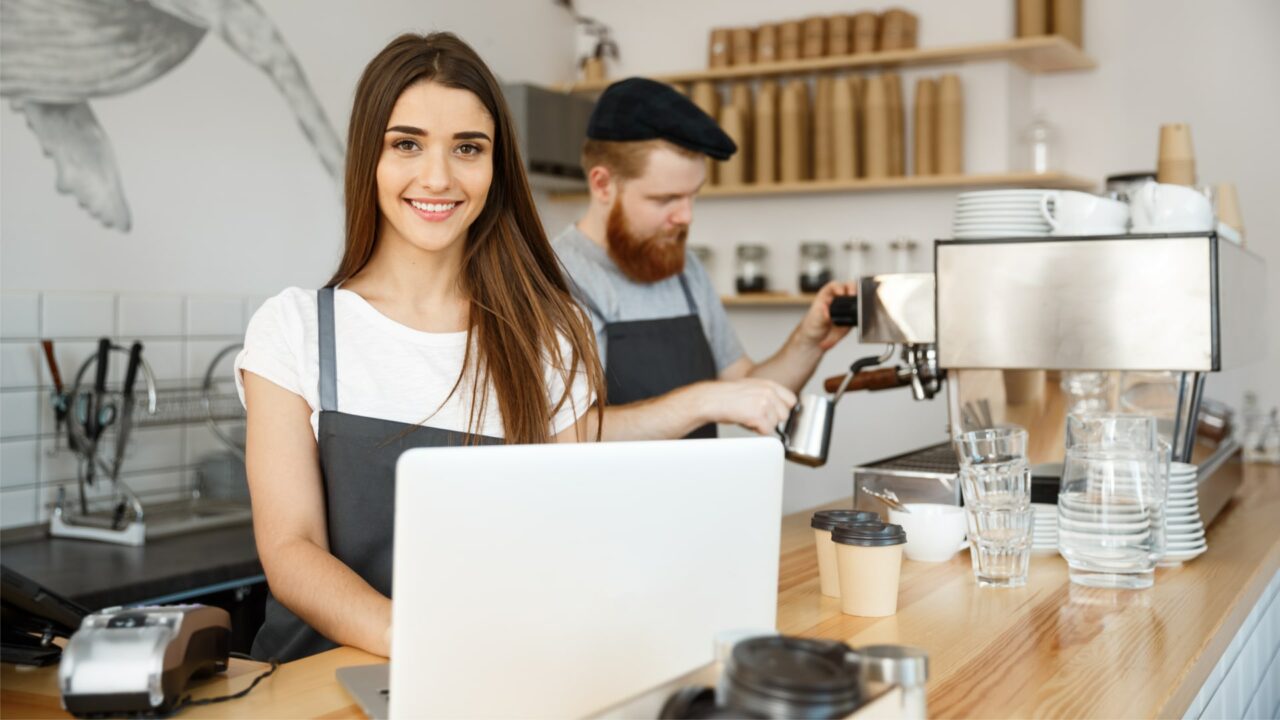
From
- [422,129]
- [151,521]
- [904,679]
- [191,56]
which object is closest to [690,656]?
[904,679]

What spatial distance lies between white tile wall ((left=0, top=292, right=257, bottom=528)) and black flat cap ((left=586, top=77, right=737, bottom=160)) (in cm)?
124

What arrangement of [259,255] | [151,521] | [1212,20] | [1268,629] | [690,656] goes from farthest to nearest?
1. [1212,20]
2. [259,255]
3. [151,521]
4. [1268,629]
5. [690,656]

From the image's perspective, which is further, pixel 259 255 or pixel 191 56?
pixel 259 255

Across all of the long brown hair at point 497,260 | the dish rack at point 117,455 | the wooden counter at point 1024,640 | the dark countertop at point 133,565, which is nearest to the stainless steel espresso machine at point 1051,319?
the wooden counter at point 1024,640

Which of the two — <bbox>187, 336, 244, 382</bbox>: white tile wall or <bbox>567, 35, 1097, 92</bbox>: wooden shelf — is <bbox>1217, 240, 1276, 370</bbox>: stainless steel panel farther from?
<bbox>187, 336, 244, 382</bbox>: white tile wall

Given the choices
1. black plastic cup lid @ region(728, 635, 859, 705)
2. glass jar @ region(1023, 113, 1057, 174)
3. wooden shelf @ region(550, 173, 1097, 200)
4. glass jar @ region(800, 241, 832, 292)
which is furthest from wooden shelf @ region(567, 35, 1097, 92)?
black plastic cup lid @ region(728, 635, 859, 705)

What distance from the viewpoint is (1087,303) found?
1.70 metres

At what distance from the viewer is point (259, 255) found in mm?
3250

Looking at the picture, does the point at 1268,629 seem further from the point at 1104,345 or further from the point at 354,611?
the point at 354,611

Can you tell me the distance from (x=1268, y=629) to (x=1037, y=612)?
73 centimetres

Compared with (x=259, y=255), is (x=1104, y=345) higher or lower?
lower

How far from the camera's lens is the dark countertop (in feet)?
7.14

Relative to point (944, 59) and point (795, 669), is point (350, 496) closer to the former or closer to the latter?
point (795, 669)

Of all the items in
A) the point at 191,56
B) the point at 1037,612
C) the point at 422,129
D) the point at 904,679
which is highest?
the point at 191,56
